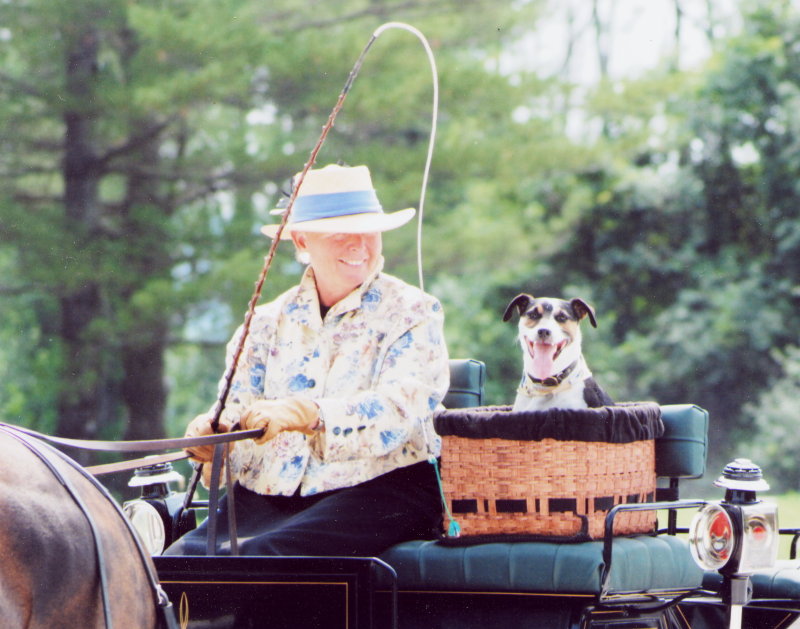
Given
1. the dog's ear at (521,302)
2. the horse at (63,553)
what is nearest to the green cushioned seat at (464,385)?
the dog's ear at (521,302)

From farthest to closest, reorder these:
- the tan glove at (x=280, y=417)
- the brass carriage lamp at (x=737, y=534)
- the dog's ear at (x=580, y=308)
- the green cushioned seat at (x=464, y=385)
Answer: the dog's ear at (x=580, y=308)
the green cushioned seat at (x=464, y=385)
the brass carriage lamp at (x=737, y=534)
the tan glove at (x=280, y=417)

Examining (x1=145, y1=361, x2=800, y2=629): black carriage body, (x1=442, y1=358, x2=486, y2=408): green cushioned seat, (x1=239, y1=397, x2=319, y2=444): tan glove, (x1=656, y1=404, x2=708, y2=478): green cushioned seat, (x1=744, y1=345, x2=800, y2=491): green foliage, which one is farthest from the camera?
(x1=744, y1=345, x2=800, y2=491): green foliage

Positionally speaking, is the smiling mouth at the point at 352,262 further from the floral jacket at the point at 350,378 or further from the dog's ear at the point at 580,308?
the dog's ear at the point at 580,308

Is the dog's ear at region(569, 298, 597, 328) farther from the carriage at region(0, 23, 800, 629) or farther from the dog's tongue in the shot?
the carriage at region(0, 23, 800, 629)

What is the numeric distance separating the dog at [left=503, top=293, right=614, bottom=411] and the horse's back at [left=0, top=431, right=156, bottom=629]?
75.4 inches

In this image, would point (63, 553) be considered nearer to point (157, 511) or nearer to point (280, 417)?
point (280, 417)

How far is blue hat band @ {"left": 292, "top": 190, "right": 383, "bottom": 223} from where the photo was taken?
3537mm

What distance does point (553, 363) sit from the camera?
159 inches

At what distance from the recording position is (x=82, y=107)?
12.7 meters

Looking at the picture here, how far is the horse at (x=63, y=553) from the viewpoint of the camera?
2039mm

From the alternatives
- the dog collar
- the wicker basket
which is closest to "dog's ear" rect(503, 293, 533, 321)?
the dog collar

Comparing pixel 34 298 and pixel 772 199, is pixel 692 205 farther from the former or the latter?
pixel 34 298

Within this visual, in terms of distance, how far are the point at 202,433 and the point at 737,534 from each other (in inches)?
54.0

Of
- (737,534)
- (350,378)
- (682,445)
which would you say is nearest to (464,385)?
(350,378)
